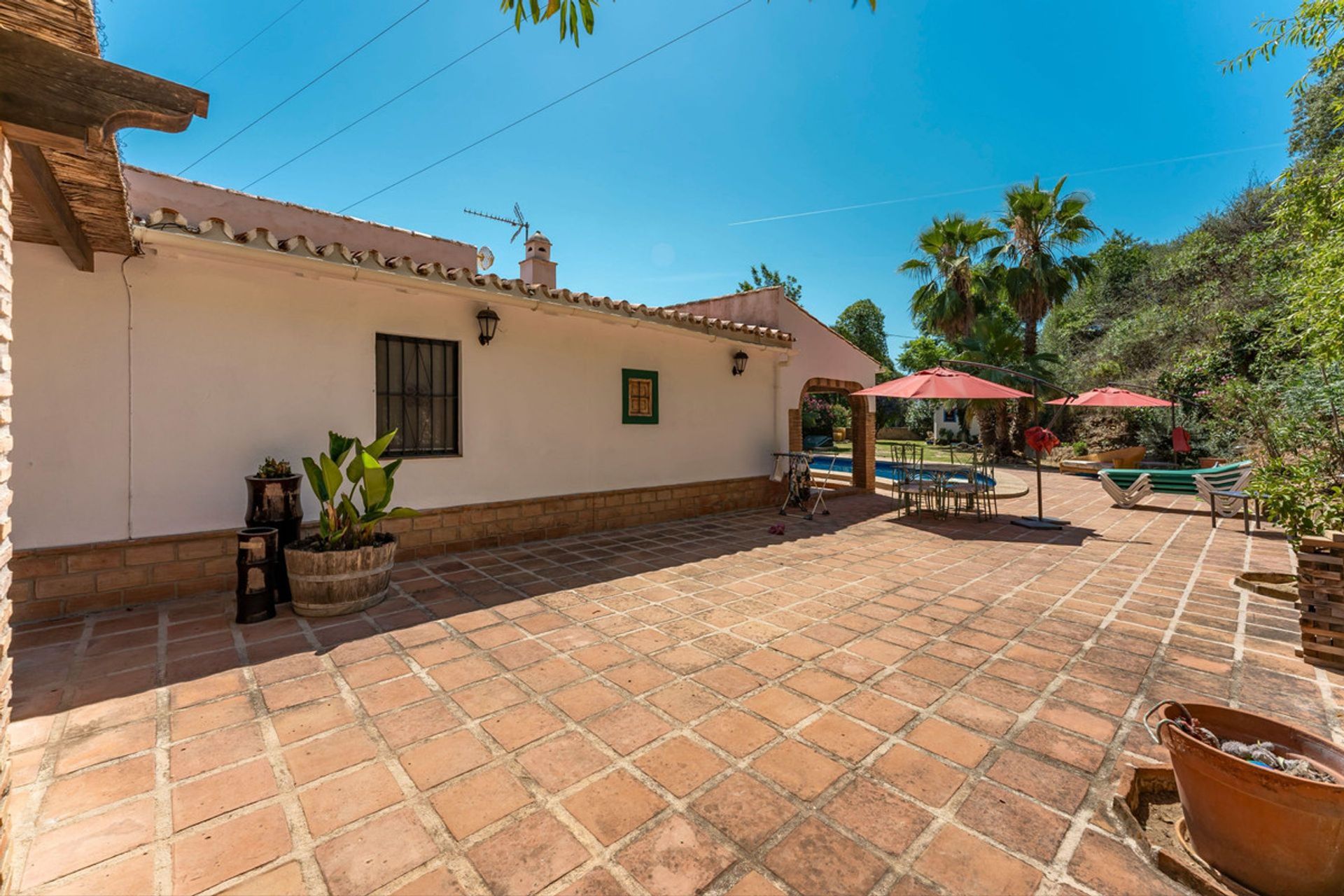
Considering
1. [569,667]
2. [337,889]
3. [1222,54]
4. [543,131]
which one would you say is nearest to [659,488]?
[569,667]

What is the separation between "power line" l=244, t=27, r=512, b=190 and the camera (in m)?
8.46

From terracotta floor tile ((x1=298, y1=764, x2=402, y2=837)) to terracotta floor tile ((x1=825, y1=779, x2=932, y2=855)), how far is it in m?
1.83

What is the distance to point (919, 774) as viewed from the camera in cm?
228

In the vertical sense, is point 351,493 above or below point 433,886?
above

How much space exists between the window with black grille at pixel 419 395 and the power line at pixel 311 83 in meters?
3.63

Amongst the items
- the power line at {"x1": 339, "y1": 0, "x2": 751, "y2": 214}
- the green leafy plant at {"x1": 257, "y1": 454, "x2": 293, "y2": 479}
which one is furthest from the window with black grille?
the power line at {"x1": 339, "y1": 0, "x2": 751, "y2": 214}

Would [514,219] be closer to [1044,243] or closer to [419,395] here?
[419,395]

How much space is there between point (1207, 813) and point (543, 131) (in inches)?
469

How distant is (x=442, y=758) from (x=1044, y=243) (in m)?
21.3

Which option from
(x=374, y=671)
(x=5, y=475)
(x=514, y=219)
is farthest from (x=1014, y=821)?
(x=514, y=219)

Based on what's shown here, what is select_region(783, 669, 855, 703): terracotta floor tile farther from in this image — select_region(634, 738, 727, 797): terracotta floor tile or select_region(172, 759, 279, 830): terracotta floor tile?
select_region(172, 759, 279, 830): terracotta floor tile

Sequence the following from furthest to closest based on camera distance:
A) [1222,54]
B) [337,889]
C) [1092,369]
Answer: [1092,369]
[1222,54]
[337,889]

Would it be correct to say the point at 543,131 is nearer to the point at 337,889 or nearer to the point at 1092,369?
the point at 337,889

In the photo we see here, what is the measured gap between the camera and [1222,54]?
17.6ft
